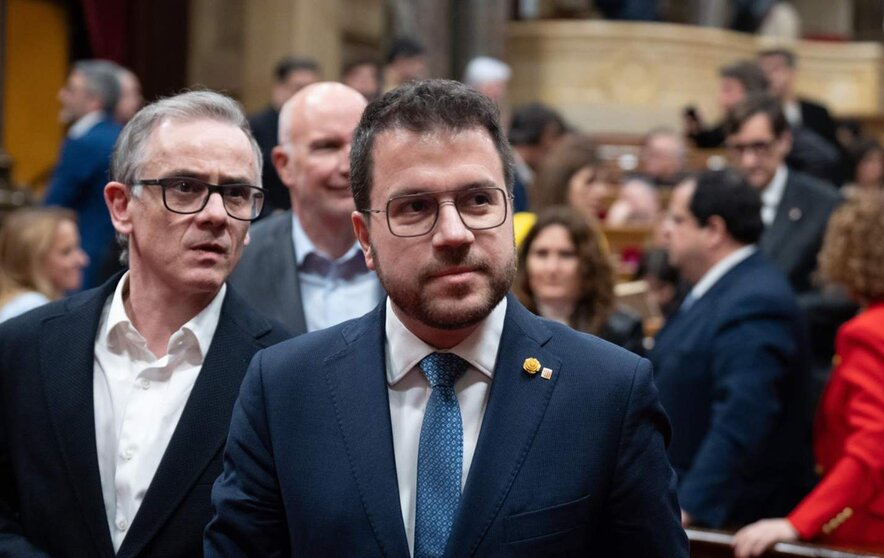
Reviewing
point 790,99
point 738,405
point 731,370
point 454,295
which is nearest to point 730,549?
point 738,405

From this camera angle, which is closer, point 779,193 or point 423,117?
point 423,117

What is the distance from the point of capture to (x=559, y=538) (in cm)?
202

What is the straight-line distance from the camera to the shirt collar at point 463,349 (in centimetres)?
213

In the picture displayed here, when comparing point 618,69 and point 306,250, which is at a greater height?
point 306,250

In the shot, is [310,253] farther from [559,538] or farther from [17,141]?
[17,141]

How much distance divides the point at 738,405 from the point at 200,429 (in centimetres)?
226

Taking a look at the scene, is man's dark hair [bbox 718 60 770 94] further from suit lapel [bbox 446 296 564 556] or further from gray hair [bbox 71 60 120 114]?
suit lapel [bbox 446 296 564 556]

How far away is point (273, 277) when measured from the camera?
3436mm

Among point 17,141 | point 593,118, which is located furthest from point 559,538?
point 593,118

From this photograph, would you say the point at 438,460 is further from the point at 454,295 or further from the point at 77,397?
the point at 77,397

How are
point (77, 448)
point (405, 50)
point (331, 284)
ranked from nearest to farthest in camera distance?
point (77, 448), point (331, 284), point (405, 50)

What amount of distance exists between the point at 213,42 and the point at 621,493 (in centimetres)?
922

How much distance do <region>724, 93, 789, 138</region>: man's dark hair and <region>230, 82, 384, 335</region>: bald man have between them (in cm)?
301

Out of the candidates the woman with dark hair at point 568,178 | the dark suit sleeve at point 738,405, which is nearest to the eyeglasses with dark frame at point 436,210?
the dark suit sleeve at point 738,405
